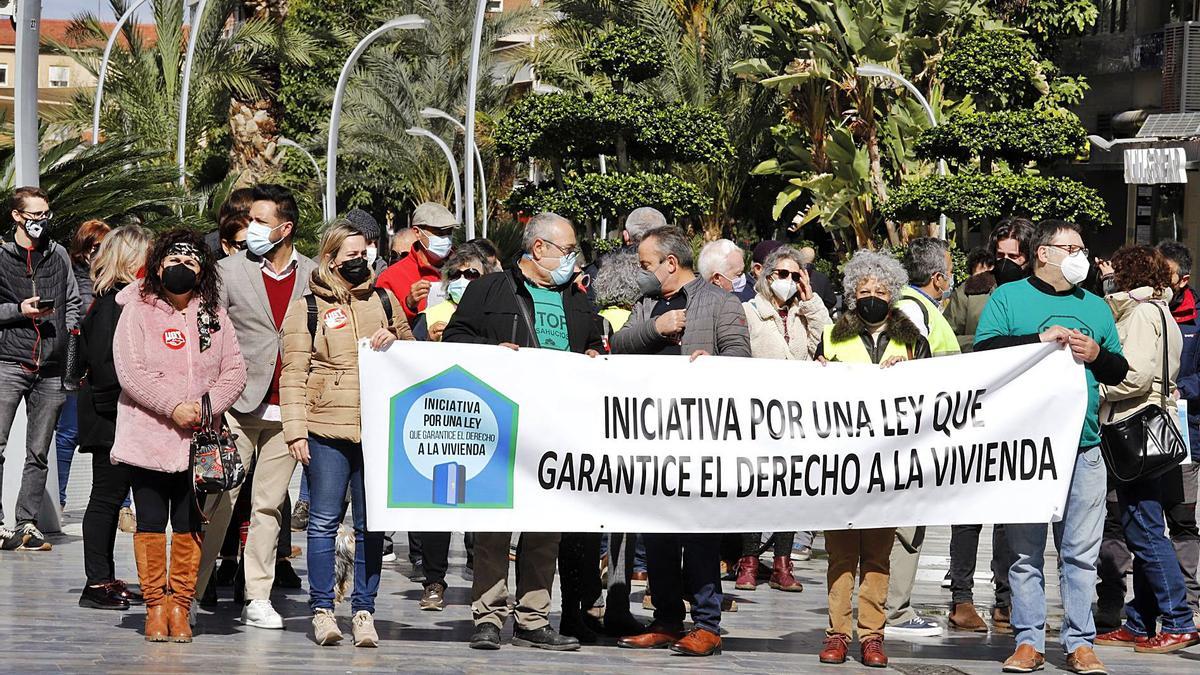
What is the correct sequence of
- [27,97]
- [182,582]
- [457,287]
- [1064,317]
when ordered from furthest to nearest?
[27,97], [457,287], [1064,317], [182,582]

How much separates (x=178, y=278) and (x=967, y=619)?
14.6 feet

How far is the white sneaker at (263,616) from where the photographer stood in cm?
862

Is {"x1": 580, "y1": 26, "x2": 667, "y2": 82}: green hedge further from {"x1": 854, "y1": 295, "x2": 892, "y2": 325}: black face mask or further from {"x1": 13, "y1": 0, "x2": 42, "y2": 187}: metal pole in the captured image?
{"x1": 854, "y1": 295, "x2": 892, "y2": 325}: black face mask

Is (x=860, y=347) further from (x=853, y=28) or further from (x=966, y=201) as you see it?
(x=853, y=28)

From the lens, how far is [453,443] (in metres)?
8.27

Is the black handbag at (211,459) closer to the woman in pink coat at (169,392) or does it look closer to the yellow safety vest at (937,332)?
the woman in pink coat at (169,392)

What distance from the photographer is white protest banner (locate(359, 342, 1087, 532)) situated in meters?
8.23

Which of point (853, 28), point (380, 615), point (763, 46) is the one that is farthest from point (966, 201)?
point (380, 615)

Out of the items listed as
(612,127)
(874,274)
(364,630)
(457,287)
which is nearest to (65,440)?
(457,287)

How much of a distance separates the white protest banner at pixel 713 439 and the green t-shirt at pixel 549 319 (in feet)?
0.76

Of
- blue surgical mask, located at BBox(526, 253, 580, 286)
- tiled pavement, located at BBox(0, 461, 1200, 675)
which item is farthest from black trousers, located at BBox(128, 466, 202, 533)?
blue surgical mask, located at BBox(526, 253, 580, 286)

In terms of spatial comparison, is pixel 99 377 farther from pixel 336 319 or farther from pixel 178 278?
pixel 336 319

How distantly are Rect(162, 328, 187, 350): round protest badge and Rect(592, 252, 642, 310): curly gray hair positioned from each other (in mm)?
2743

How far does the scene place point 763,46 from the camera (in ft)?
132
